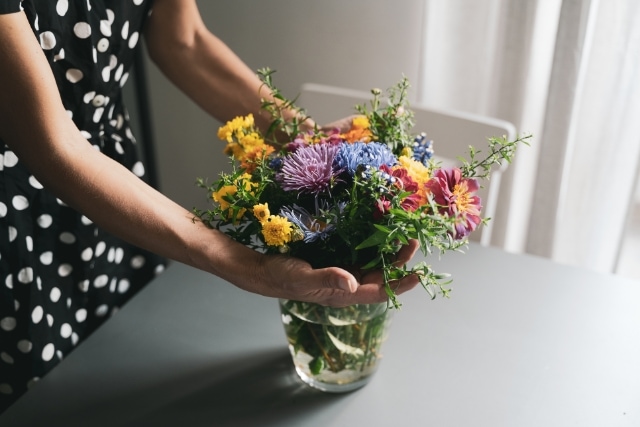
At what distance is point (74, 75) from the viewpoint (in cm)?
108

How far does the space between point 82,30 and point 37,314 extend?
45 centimetres

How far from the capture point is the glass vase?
0.88 metres

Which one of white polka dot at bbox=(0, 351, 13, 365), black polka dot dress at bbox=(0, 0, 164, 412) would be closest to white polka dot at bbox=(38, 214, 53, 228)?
black polka dot dress at bbox=(0, 0, 164, 412)

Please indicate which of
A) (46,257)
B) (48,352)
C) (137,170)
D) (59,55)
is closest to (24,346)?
(48,352)

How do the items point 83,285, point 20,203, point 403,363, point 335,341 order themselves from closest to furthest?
point 335,341, point 403,363, point 20,203, point 83,285

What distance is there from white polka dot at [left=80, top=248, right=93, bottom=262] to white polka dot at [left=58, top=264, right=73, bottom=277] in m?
0.03

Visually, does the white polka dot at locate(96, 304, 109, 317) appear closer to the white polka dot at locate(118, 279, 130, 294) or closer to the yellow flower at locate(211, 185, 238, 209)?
the white polka dot at locate(118, 279, 130, 294)

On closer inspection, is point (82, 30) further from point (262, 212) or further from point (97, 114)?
point (262, 212)

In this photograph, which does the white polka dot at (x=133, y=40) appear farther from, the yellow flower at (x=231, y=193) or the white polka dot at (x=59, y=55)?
the yellow flower at (x=231, y=193)

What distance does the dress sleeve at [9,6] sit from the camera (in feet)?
2.71

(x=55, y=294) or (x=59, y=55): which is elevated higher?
(x=59, y=55)

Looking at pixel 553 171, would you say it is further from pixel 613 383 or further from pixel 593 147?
pixel 613 383

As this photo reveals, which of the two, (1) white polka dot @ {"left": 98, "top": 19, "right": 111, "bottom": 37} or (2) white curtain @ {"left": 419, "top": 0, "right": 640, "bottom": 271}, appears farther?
(2) white curtain @ {"left": 419, "top": 0, "right": 640, "bottom": 271}

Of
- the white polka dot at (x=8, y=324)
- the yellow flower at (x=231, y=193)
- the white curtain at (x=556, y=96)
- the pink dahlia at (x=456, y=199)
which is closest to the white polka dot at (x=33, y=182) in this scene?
the white polka dot at (x=8, y=324)
